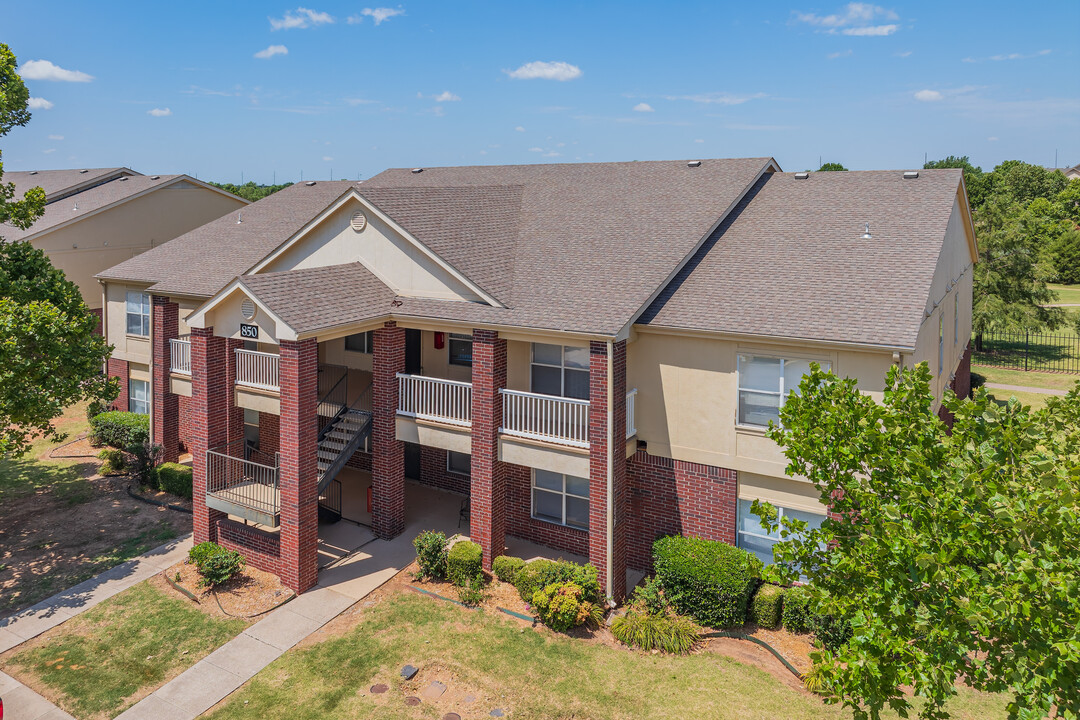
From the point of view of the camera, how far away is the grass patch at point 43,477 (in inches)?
867

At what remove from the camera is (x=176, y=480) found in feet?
71.3

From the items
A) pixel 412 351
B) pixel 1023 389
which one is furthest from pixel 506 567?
pixel 1023 389

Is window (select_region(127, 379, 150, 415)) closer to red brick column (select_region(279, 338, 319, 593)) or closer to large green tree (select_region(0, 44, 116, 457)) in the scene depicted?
large green tree (select_region(0, 44, 116, 457))

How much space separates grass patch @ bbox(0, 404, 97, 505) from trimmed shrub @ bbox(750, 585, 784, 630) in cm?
1977

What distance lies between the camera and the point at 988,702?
1255cm

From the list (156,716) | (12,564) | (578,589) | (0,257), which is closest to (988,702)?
(578,589)

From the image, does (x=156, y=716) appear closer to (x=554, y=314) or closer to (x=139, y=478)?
(x=554, y=314)

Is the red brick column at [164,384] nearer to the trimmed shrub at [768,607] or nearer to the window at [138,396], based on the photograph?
the window at [138,396]

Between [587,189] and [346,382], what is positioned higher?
[587,189]

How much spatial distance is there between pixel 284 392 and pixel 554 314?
21.3ft

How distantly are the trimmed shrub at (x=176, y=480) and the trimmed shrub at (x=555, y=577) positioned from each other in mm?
11773

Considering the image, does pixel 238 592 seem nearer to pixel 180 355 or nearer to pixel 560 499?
pixel 560 499

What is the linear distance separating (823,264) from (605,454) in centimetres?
684

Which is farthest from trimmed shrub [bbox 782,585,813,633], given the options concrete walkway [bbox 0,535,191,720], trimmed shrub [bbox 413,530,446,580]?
concrete walkway [bbox 0,535,191,720]
